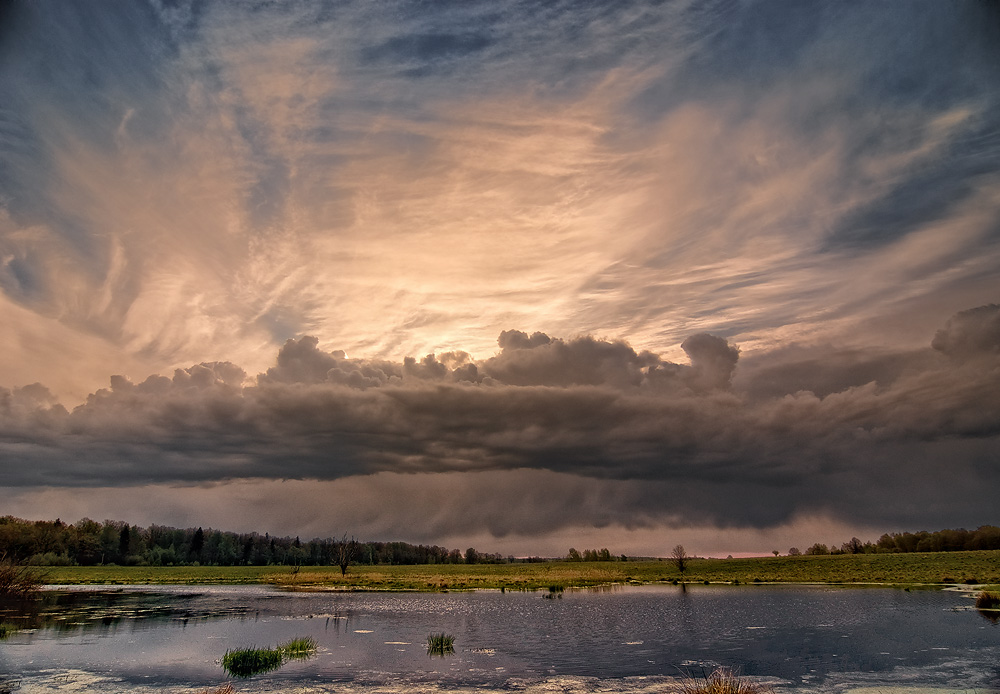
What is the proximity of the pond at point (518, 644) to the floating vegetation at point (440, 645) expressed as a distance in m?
0.56

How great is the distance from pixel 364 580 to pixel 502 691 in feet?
316

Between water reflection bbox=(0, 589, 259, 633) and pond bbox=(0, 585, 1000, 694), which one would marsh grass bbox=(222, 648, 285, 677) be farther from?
water reflection bbox=(0, 589, 259, 633)

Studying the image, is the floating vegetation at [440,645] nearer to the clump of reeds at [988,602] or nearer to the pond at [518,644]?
the pond at [518,644]

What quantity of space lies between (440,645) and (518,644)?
499cm

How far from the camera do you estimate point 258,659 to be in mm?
30062

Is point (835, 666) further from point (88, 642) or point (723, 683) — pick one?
point (88, 642)

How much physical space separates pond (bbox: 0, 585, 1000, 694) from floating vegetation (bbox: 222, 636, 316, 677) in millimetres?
720

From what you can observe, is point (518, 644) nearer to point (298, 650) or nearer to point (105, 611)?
point (298, 650)

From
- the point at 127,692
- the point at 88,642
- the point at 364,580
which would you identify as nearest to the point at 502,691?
the point at 127,692

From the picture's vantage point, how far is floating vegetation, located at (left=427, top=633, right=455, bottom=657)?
3419 centimetres

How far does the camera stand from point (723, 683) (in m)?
20.1

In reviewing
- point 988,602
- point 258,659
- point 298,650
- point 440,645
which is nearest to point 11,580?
point 258,659

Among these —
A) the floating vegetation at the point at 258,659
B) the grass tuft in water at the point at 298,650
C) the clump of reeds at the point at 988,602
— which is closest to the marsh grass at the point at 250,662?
the floating vegetation at the point at 258,659

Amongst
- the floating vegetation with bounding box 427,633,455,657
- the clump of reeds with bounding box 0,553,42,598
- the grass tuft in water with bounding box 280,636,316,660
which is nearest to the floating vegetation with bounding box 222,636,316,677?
the grass tuft in water with bounding box 280,636,316,660
